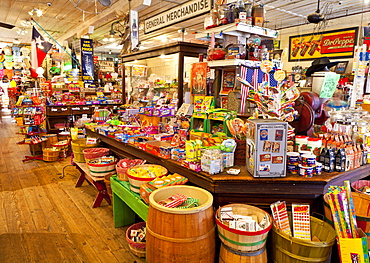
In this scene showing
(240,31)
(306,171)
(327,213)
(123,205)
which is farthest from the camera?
(123,205)

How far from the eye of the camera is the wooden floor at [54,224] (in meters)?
2.60

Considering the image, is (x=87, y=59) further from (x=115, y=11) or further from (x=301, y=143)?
(x=301, y=143)

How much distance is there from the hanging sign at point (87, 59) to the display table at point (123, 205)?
24.1 ft

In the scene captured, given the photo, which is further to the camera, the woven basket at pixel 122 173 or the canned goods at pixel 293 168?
the woven basket at pixel 122 173

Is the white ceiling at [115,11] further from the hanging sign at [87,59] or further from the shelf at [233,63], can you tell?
the shelf at [233,63]

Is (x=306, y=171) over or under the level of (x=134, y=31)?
under

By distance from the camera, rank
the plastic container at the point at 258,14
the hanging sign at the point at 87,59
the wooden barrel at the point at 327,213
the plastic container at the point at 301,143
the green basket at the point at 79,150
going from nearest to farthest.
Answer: the wooden barrel at the point at 327,213, the plastic container at the point at 301,143, the plastic container at the point at 258,14, the green basket at the point at 79,150, the hanging sign at the point at 87,59

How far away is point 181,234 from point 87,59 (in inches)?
352

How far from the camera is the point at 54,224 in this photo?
316cm

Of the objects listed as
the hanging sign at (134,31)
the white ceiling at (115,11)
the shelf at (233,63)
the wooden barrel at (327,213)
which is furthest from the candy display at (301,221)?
the white ceiling at (115,11)

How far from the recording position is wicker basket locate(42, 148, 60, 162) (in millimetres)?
5930

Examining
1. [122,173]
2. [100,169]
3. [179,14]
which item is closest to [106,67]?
[179,14]

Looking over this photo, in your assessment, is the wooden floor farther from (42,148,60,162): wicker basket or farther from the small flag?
the small flag

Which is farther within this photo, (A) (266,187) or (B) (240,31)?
(B) (240,31)
